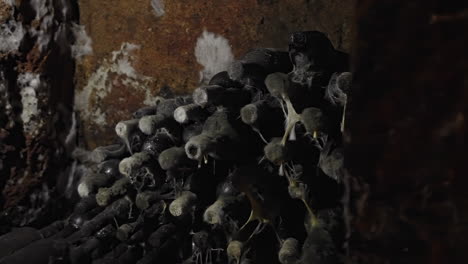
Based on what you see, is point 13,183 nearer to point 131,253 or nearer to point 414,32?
point 131,253

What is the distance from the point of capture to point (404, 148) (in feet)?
1.76

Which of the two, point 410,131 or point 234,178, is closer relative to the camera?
point 410,131

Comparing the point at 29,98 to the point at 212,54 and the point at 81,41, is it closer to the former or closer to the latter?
the point at 81,41

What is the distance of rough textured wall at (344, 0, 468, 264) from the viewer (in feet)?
1.62

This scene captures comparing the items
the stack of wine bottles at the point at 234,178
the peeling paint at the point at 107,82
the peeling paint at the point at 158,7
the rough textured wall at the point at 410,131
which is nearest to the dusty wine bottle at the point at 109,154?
the stack of wine bottles at the point at 234,178

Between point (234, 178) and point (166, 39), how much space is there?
0.59m

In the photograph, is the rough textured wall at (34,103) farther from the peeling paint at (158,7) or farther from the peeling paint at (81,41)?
the peeling paint at (158,7)

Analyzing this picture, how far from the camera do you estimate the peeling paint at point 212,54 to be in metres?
1.36

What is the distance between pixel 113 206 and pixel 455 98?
2.94ft

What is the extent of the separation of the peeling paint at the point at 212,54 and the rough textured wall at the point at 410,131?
826mm

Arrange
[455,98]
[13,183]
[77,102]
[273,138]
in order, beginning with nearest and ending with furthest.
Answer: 1. [455,98]
2. [273,138]
3. [13,183]
4. [77,102]

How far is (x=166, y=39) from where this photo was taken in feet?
4.65

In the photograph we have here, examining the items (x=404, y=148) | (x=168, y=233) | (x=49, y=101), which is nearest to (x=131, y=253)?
(x=168, y=233)

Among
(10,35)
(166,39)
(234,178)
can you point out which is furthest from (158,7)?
(234,178)
